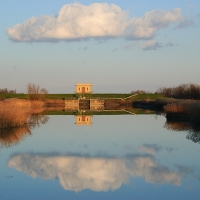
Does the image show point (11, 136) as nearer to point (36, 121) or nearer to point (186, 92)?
point (36, 121)

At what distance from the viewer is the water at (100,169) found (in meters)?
7.34

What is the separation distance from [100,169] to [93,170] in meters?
0.19

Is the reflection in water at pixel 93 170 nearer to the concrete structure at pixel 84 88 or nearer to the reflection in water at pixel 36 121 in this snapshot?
the reflection in water at pixel 36 121

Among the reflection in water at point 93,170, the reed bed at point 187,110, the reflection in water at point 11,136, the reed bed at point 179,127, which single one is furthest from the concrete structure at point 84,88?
the reflection in water at point 93,170

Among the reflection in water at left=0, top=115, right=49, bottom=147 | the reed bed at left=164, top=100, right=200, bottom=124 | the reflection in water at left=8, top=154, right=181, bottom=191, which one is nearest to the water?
the reflection in water at left=8, top=154, right=181, bottom=191

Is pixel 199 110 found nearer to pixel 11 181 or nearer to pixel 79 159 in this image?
pixel 79 159

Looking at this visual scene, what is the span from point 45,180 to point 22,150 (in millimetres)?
3896

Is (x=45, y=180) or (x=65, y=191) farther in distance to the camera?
(x=45, y=180)

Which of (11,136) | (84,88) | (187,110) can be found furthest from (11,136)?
(84,88)

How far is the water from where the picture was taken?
734 centimetres

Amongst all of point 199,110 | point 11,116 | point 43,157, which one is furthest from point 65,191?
point 199,110

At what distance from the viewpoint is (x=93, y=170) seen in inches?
360

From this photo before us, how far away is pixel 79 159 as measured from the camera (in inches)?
410

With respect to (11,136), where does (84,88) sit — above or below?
above
